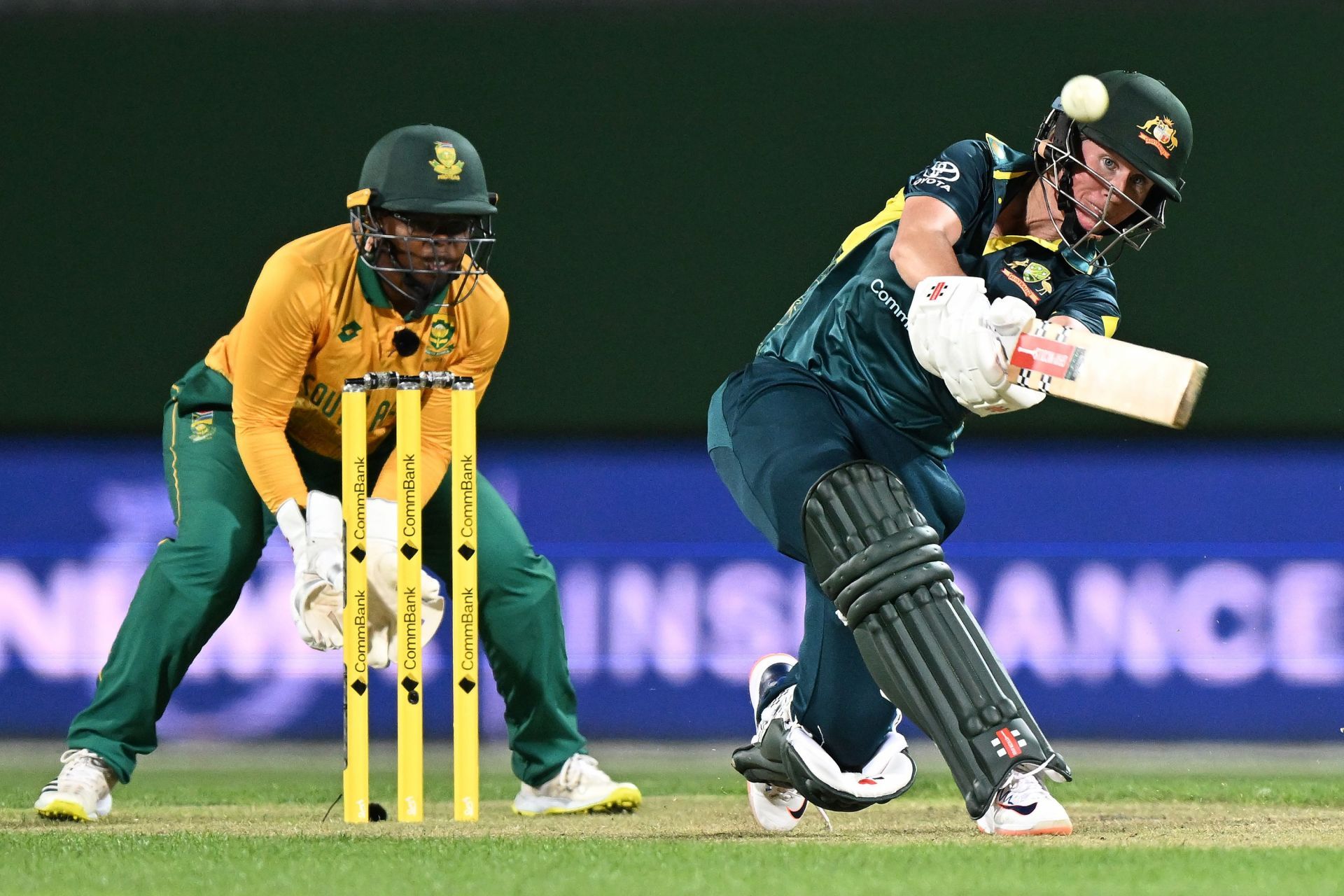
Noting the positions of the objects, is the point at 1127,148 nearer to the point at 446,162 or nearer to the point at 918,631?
the point at 918,631

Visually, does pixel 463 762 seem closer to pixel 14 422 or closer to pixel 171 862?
pixel 171 862

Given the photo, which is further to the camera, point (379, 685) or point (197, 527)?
point (379, 685)

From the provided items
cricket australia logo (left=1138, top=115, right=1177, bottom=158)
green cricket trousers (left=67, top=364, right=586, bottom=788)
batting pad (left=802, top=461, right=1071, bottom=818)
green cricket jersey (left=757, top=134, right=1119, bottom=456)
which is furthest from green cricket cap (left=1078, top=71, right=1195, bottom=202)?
green cricket trousers (left=67, top=364, right=586, bottom=788)

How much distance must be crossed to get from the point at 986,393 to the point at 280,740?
269 centimetres

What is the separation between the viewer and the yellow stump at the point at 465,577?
3.17 meters

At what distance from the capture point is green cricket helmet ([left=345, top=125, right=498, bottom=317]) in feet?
11.3

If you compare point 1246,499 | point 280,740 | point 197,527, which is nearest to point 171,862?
point 197,527

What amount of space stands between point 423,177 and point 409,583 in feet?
2.48

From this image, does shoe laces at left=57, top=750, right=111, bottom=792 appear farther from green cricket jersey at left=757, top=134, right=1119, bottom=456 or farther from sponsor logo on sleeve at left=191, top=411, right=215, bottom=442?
green cricket jersey at left=757, top=134, right=1119, bottom=456

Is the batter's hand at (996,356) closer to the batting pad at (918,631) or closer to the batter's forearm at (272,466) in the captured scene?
the batting pad at (918,631)

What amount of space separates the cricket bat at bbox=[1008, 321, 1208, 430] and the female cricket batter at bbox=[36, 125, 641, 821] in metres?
1.10

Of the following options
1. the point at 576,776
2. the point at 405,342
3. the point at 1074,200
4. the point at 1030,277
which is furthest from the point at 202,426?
the point at 1074,200

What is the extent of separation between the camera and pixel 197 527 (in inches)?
142

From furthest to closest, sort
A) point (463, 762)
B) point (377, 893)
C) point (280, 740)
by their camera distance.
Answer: point (280, 740) < point (463, 762) < point (377, 893)
